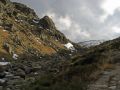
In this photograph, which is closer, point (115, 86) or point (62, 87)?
point (115, 86)

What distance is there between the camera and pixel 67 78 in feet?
73.3

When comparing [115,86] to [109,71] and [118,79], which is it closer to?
[118,79]

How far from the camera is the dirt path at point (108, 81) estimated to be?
18328 millimetres

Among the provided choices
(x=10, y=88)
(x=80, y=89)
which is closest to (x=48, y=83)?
(x=80, y=89)

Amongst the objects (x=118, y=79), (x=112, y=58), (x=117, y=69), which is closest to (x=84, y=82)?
(x=118, y=79)

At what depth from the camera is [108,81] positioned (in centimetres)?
1966

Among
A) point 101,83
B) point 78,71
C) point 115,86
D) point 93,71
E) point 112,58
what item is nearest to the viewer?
point 115,86

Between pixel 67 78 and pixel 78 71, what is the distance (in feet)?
3.74

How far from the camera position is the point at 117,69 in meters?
22.1

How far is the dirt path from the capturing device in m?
18.3

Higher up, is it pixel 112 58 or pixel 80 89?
pixel 112 58

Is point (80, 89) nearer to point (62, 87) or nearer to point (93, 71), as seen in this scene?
point (62, 87)

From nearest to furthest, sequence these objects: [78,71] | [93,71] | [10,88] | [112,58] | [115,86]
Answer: [115,86], [93,71], [78,71], [112,58], [10,88]

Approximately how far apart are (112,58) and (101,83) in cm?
593
